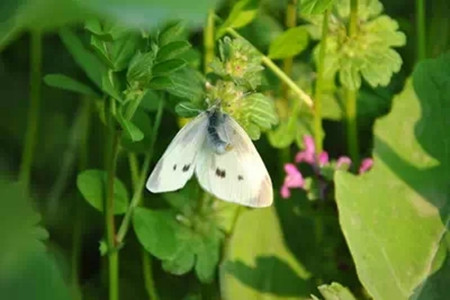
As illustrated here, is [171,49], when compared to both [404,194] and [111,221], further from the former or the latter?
[404,194]

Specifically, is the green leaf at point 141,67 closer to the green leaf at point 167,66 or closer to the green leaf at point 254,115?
the green leaf at point 167,66

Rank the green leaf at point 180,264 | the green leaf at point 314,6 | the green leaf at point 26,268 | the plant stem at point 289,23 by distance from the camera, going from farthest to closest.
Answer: the plant stem at point 289,23, the green leaf at point 180,264, the green leaf at point 314,6, the green leaf at point 26,268

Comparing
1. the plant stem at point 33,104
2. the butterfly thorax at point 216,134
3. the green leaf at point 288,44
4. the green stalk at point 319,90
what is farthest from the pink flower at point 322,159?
the plant stem at point 33,104

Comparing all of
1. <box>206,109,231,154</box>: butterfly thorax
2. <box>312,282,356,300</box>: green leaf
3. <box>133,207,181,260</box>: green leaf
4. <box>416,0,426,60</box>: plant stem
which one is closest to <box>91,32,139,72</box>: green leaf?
<box>206,109,231,154</box>: butterfly thorax

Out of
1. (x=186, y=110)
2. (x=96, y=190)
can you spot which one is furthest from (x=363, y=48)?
(x=96, y=190)

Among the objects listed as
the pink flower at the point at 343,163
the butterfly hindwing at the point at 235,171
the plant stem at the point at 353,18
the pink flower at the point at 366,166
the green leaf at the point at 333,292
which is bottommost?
the green leaf at the point at 333,292

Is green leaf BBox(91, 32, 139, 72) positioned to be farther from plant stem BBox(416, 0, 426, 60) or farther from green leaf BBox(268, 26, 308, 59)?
plant stem BBox(416, 0, 426, 60)

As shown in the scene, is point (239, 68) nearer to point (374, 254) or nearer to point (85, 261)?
point (374, 254)
